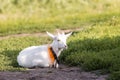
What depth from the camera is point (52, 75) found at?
1002 centimetres

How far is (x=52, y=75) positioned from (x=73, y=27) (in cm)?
835

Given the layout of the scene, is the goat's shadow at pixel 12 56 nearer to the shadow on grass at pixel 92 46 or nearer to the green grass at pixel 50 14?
the shadow on grass at pixel 92 46

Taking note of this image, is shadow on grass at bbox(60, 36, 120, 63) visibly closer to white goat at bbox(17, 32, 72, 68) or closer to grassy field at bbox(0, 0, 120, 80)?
grassy field at bbox(0, 0, 120, 80)

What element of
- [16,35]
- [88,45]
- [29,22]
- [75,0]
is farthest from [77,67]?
[75,0]

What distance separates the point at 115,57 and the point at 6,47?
14.8ft

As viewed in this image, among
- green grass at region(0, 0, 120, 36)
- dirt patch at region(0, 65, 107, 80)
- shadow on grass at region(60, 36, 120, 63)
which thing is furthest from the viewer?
green grass at region(0, 0, 120, 36)

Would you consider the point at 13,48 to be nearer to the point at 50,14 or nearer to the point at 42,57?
the point at 42,57

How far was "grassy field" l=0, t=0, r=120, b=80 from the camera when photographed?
11102 mm

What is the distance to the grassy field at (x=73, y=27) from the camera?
1110 cm

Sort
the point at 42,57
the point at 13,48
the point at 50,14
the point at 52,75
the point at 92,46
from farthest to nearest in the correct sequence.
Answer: the point at 50,14, the point at 13,48, the point at 92,46, the point at 42,57, the point at 52,75

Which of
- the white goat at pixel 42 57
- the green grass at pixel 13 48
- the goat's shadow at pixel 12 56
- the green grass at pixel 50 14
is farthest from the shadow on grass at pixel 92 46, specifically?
the green grass at pixel 50 14

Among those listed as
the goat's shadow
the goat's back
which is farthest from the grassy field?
the goat's back

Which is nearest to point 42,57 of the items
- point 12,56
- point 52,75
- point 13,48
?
point 52,75

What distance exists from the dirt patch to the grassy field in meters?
0.28
